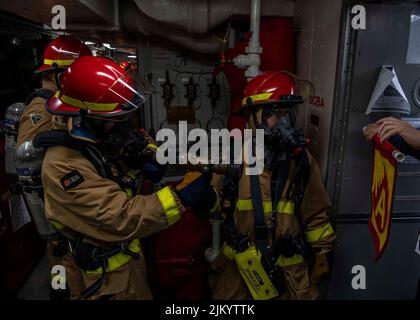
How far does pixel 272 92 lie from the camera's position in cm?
198

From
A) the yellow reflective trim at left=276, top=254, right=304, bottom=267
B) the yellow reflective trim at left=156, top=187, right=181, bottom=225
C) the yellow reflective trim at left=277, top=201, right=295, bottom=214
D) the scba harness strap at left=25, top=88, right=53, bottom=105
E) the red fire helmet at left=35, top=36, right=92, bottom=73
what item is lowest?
the yellow reflective trim at left=276, top=254, right=304, bottom=267

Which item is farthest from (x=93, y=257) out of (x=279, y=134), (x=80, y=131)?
(x=279, y=134)

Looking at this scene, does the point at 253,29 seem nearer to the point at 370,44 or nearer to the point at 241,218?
the point at 370,44

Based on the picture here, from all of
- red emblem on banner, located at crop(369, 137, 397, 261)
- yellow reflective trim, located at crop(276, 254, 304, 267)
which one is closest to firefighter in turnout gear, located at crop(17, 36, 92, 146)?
yellow reflective trim, located at crop(276, 254, 304, 267)

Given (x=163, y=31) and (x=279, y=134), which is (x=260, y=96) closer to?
(x=279, y=134)

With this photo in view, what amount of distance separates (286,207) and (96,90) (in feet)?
4.26

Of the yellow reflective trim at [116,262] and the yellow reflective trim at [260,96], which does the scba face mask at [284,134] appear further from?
the yellow reflective trim at [116,262]

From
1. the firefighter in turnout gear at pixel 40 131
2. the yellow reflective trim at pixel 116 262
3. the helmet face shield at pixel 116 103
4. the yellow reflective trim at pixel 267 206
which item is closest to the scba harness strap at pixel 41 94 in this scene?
the firefighter in turnout gear at pixel 40 131

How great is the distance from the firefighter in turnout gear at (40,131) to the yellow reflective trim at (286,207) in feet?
5.18

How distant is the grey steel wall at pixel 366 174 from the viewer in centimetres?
201

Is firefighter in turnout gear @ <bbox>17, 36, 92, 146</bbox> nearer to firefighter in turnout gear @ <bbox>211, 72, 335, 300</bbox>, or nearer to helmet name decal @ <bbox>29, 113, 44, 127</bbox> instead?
helmet name decal @ <bbox>29, 113, 44, 127</bbox>

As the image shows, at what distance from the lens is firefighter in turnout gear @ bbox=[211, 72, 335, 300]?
194 centimetres

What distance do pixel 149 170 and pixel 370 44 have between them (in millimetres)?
1668

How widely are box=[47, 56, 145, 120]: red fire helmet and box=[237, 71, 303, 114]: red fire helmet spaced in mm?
743
